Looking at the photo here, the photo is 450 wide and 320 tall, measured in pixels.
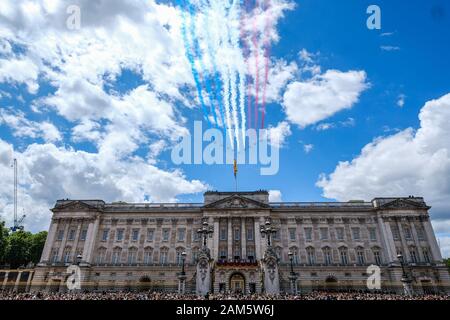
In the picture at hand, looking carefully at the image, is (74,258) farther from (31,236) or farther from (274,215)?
(274,215)

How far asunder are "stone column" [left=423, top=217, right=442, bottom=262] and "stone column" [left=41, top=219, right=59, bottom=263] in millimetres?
69572

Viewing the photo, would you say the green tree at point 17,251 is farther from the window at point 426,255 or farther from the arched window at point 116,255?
the window at point 426,255

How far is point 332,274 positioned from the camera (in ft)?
169

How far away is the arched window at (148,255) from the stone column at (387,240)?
43.0 meters

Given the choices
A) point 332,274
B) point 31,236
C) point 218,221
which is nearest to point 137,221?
point 218,221

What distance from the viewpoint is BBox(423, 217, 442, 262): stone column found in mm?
51306

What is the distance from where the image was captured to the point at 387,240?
2095 inches

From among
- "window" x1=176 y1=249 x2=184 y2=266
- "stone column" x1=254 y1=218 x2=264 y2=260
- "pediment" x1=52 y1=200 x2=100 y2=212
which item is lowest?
"window" x1=176 y1=249 x2=184 y2=266

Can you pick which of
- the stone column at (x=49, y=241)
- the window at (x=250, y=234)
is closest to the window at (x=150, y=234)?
the stone column at (x=49, y=241)

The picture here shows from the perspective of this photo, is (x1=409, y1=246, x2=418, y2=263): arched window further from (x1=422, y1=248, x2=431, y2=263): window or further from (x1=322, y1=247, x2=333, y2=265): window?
(x1=322, y1=247, x2=333, y2=265): window

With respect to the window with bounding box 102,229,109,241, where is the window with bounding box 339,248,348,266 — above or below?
below

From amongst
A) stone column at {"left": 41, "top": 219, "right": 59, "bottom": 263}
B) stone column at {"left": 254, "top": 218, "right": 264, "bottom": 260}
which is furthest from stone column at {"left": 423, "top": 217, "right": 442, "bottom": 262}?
stone column at {"left": 41, "top": 219, "right": 59, "bottom": 263}
